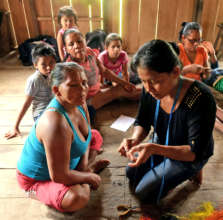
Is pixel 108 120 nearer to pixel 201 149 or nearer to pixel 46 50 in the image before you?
pixel 46 50

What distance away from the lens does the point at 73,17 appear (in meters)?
2.96

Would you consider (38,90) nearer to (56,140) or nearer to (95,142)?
(95,142)

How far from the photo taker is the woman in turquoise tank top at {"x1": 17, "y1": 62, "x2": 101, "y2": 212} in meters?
1.10

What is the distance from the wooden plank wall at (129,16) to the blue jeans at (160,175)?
3.47 meters

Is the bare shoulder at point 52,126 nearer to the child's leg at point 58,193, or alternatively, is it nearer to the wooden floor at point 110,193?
the child's leg at point 58,193

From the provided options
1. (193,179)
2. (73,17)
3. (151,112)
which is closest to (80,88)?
(151,112)

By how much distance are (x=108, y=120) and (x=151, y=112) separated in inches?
39.7

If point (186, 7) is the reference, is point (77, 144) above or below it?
below

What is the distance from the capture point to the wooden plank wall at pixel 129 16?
4.09 m

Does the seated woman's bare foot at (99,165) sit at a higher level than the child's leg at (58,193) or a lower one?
lower

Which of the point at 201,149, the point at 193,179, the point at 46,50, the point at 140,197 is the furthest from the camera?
the point at 46,50

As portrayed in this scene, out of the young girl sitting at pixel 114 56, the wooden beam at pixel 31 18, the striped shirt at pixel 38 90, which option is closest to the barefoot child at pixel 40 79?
the striped shirt at pixel 38 90

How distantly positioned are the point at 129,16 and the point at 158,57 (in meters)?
3.65

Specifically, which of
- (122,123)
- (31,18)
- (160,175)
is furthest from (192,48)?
(31,18)
